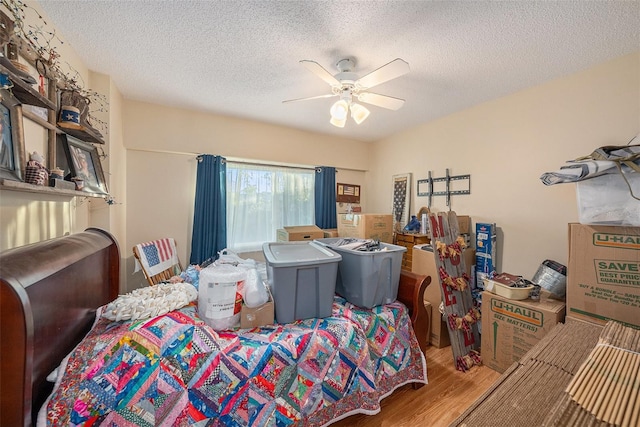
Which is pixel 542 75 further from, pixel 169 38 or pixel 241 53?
pixel 169 38

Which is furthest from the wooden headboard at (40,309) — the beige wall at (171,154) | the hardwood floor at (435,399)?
the hardwood floor at (435,399)

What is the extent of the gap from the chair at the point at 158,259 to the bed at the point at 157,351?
2.46 ft

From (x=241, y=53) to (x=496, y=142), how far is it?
2.59m

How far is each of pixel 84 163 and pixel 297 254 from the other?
167cm

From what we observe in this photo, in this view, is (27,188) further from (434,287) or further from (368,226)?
(434,287)

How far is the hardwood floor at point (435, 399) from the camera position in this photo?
4.98ft

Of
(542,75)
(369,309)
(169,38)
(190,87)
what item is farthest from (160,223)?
(542,75)

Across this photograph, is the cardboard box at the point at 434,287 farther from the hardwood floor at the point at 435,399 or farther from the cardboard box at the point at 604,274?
the cardboard box at the point at 604,274

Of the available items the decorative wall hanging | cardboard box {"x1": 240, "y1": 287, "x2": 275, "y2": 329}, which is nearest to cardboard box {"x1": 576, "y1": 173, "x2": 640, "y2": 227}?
the decorative wall hanging

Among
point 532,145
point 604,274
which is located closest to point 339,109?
point 532,145

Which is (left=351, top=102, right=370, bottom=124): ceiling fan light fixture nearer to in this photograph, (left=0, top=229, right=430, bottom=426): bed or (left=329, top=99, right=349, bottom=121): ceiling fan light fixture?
(left=329, top=99, right=349, bottom=121): ceiling fan light fixture

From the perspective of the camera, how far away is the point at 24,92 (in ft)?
3.47

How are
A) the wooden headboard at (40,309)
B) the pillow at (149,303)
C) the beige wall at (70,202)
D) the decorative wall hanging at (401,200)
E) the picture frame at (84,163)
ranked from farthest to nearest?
the decorative wall hanging at (401,200) < the picture frame at (84,163) < the pillow at (149,303) < the beige wall at (70,202) < the wooden headboard at (40,309)

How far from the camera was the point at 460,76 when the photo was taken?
2109mm
